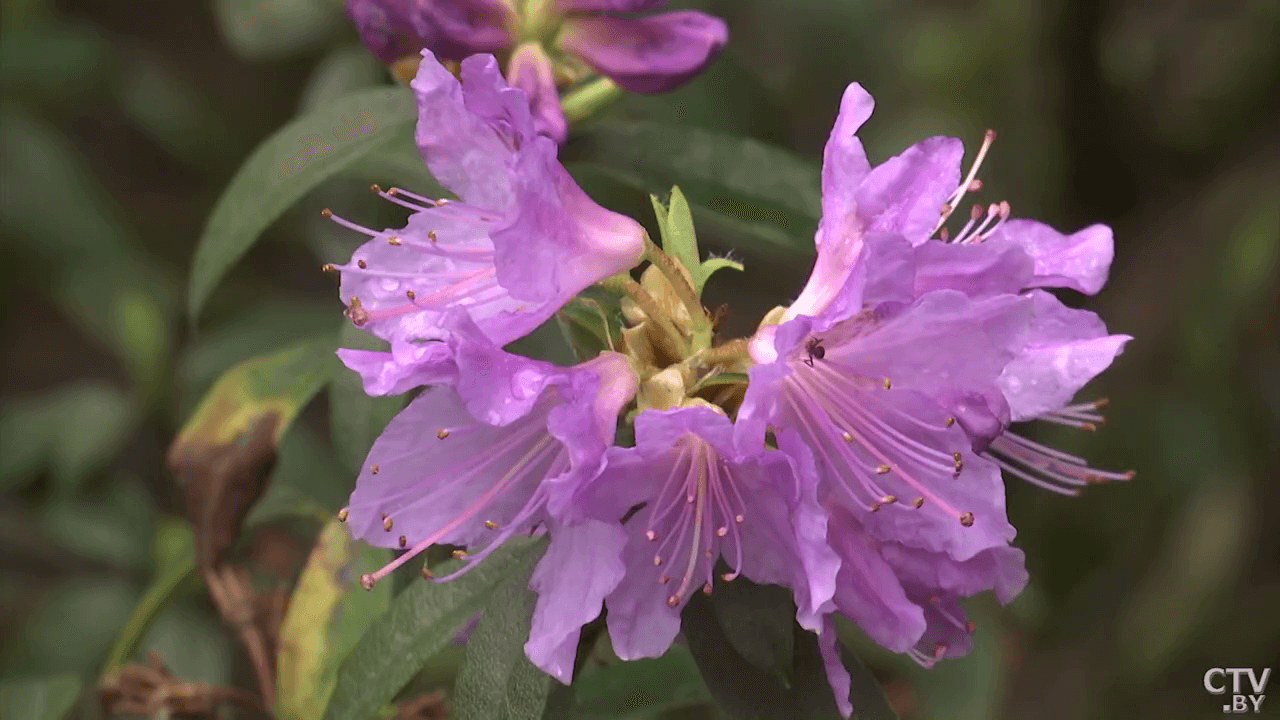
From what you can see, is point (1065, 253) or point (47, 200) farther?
point (47, 200)

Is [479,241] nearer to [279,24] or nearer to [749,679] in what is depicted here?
[749,679]

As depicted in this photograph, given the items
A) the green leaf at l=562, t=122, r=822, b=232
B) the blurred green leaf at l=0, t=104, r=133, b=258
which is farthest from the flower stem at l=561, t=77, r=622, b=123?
the blurred green leaf at l=0, t=104, r=133, b=258

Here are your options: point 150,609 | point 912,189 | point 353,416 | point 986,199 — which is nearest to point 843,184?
point 912,189

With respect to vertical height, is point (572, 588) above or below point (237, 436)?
above

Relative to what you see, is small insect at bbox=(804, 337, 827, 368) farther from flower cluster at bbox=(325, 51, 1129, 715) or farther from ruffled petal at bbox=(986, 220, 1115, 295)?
ruffled petal at bbox=(986, 220, 1115, 295)

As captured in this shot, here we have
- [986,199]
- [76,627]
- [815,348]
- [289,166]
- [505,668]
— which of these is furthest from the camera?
[986,199]

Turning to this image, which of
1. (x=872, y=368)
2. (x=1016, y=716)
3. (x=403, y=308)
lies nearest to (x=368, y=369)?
(x=403, y=308)
